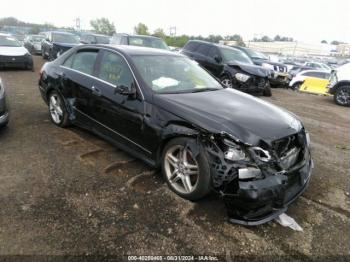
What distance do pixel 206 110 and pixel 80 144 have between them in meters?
2.42

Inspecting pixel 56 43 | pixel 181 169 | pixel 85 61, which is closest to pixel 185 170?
pixel 181 169

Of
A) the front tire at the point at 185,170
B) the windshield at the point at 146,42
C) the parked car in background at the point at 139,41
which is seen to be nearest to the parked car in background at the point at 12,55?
the parked car in background at the point at 139,41

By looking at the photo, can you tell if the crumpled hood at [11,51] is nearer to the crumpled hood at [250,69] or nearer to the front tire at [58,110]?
the front tire at [58,110]

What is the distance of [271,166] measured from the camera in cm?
298

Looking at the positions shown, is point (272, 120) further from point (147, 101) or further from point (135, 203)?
point (135, 203)

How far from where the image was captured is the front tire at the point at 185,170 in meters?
3.16

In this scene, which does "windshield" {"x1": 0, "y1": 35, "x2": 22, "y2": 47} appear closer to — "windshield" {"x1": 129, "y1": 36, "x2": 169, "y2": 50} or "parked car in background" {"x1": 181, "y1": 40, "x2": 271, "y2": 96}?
"windshield" {"x1": 129, "y1": 36, "x2": 169, "y2": 50}

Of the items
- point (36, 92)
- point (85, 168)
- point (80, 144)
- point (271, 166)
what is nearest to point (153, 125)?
point (85, 168)

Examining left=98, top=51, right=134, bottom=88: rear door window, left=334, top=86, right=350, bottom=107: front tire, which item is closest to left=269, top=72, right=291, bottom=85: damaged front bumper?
left=334, top=86, right=350, bottom=107: front tire

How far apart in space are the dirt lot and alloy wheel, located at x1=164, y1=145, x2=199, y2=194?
0.16m

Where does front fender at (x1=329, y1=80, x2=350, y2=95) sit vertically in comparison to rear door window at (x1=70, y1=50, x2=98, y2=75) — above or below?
below

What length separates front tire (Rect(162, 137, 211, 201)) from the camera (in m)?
3.16

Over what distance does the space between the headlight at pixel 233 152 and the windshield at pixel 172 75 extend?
4.20 feet

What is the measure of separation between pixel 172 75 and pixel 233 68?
22.1ft
